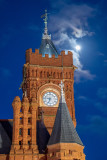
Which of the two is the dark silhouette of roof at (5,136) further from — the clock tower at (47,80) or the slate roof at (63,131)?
the clock tower at (47,80)

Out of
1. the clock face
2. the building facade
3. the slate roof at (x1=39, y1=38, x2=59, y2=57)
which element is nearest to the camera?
the building facade

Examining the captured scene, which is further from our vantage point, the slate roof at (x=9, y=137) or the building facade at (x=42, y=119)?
the slate roof at (x=9, y=137)

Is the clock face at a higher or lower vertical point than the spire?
lower

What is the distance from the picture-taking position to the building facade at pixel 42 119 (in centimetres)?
3762

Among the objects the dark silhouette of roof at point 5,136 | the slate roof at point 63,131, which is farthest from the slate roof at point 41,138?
the dark silhouette of roof at point 5,136

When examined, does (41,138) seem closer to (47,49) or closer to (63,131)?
(63,131)

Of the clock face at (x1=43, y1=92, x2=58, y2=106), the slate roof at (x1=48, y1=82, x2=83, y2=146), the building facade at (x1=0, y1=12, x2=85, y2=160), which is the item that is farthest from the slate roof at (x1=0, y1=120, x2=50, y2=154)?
the clock face at (x1=43, y1=92, x2=58, y2=106)

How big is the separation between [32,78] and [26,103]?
13582 mm

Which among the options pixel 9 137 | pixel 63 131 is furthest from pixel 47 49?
pixel 63 131

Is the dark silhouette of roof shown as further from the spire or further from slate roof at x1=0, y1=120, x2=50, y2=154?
A: the spire

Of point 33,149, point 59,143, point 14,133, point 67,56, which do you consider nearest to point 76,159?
point 59,143

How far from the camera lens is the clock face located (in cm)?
5209

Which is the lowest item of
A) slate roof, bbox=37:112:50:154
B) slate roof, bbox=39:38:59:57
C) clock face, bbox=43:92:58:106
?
slate roof, bbox=37:112:50:154

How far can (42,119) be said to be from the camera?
44.9m
